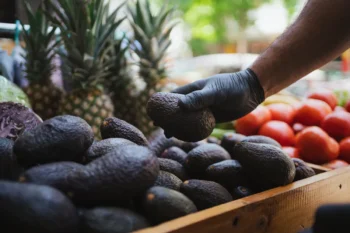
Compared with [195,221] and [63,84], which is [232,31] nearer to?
[63,84]

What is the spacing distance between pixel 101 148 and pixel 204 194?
1.31ft

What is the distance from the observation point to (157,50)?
348cm

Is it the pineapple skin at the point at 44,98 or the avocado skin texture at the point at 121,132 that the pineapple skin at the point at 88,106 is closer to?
the pineapple skin at the point at 44,98

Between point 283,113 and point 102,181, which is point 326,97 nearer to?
point 283,113

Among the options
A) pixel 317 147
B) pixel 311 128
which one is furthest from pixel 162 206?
Result: pixel 311 128

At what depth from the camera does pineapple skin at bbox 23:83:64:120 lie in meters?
3.14

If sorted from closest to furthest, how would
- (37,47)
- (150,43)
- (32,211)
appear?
(32,211), (37,47), (150,43)

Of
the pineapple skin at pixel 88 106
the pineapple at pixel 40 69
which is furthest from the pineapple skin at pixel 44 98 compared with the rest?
the pineapple skin at pixel 88 106

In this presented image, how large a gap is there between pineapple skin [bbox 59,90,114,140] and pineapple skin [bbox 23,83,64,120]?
221mm

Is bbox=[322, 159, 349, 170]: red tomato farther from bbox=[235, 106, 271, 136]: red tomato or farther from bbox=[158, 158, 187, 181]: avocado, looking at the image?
bbox=[158, 158, 187, 181]: avocado

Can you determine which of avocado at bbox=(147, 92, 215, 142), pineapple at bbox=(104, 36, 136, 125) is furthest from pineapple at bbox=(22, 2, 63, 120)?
avocado at bbox=(147, 92, 215, 142)

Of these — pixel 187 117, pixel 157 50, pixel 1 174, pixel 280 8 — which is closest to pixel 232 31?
pixel 280 8

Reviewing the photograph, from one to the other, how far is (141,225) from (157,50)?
8.73ft

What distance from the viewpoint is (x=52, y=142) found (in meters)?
1.17
